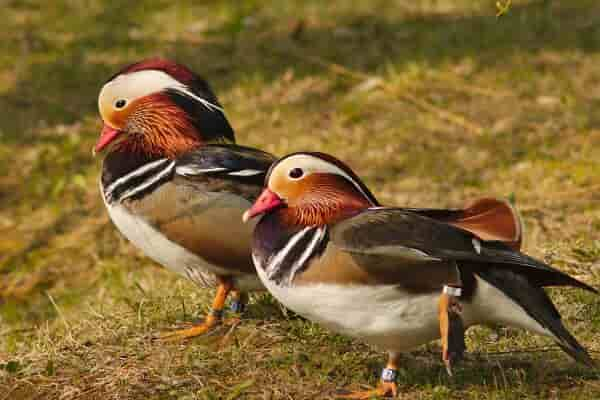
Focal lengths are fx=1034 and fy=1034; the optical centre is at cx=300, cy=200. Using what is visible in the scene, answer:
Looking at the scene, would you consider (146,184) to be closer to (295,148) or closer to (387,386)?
(387,386)

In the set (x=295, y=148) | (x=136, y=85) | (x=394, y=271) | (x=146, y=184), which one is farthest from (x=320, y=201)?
(x=295, y=148)

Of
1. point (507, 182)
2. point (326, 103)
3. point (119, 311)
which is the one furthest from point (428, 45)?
point (119, 311)

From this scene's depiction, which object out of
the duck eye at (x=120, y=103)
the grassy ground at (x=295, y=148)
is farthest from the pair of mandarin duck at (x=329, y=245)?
the grassy ground at (x=295, y=148)

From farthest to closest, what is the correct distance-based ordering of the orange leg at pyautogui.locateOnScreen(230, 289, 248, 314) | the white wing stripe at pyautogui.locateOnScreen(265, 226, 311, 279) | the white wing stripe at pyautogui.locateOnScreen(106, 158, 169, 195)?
the orange leg at pyautogui.locateOnScreen(230, 289, 248, 314)
the white wing stripe at pyautogui.locateOnScreen(106, 158, 169, 195)
the white wing stripe at pyautogui.locateOnScreen(265, 226, 311, 279)

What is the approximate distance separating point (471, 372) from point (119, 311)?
141 centimetres

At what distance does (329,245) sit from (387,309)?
0.23 metres

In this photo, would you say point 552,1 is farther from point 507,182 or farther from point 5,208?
point 5,208

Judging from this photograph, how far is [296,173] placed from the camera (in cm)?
286

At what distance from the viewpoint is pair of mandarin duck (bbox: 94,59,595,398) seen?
2.68m

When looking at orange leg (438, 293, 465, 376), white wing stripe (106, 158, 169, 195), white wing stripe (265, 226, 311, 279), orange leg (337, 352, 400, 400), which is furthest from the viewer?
white wing stripe (106, 158, 169, 195)

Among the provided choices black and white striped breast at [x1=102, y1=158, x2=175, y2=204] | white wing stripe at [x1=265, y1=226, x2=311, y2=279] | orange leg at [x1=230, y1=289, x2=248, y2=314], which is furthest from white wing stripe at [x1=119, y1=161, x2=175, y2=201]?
white wing stripe at [x1=265, y1=226, x2=311, y2=279]

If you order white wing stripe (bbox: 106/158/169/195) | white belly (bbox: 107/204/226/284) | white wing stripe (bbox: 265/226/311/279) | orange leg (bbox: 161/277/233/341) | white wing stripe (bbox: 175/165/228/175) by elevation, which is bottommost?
orange leg (bbox: 161/277/233/341)

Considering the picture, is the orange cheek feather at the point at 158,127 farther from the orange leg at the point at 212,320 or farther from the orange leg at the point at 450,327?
the orange leg at the point at 450,327

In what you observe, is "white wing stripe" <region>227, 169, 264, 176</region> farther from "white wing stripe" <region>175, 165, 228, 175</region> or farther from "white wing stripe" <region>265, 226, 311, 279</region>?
"white wing stripe" <region>265, 226, 311, 279</region>
